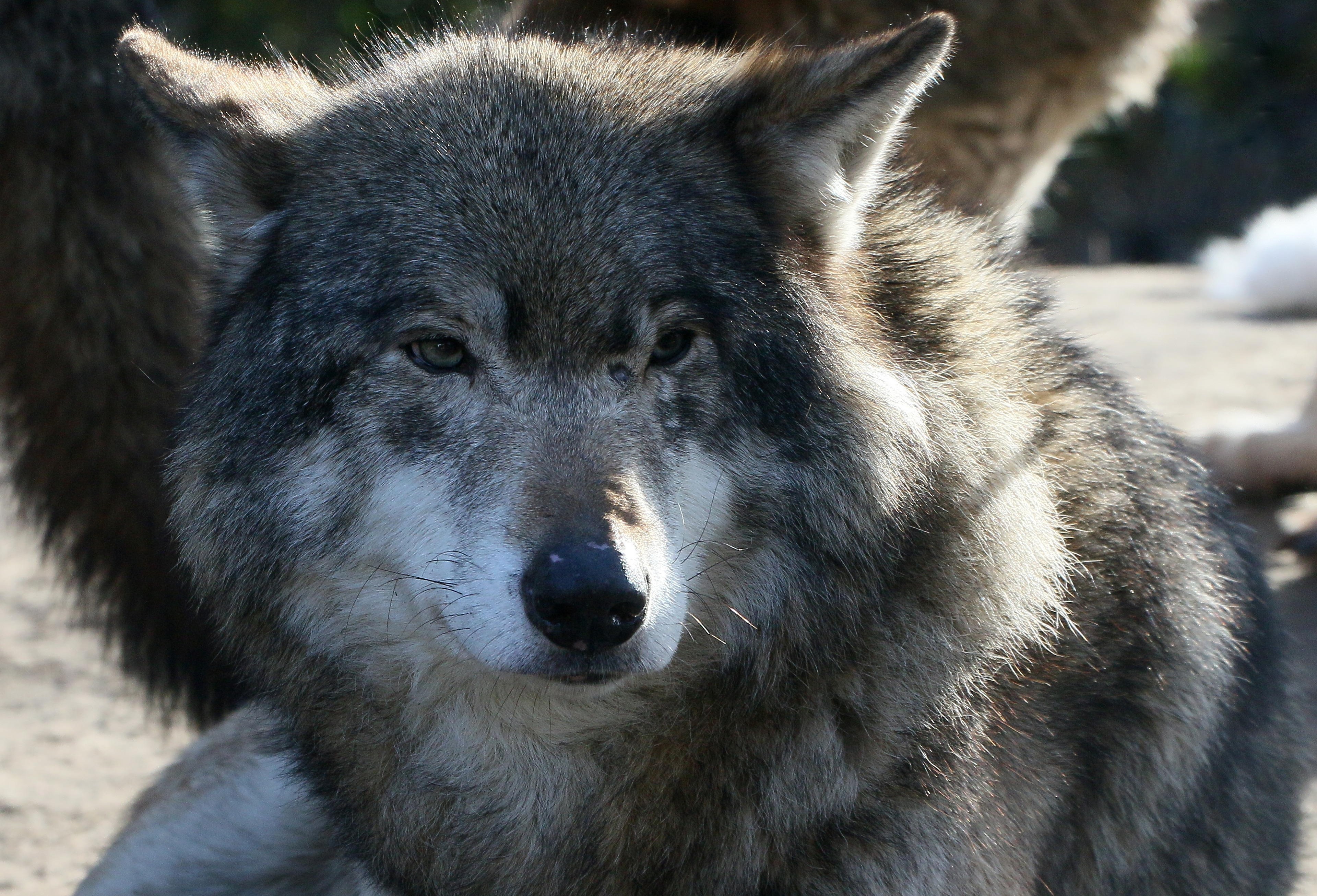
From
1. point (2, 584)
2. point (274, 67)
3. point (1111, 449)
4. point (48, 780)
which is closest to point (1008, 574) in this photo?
point (1111, 449)

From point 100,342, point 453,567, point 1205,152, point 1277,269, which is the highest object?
point 100,342

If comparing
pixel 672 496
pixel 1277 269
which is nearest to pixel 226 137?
pixel 672 496

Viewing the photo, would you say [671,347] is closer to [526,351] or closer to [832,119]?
[526,351]

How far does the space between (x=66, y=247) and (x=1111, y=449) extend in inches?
106

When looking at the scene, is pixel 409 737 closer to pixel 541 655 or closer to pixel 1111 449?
pixel 541 655

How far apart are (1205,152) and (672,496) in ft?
52.1

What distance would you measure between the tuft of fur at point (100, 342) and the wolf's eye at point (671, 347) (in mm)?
1731

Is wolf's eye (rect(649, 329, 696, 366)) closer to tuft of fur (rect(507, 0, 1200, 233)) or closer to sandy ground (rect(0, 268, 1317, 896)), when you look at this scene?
sandy ground (rect(0, 268, 1317, 896))

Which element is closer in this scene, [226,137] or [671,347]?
[671,347]

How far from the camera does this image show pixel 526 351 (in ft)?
7.08

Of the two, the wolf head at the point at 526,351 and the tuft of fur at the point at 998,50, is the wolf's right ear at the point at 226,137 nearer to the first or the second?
the wolf head at the point at 526,351

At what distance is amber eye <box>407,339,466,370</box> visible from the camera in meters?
2.19

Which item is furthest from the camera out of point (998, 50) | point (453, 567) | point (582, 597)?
point (998, 50)

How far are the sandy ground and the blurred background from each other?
785cm
